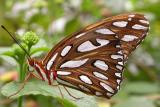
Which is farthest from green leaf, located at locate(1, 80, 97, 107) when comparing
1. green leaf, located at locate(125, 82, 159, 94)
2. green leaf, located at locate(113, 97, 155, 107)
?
green leaf, located at locate(125, 82, 159, 94)

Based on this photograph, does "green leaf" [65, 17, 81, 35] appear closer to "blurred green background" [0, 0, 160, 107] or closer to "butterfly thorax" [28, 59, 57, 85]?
"blurred green background" [0, 0, 160, 107]

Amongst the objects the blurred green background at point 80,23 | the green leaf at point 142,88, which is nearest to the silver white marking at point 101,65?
the blurred green background at point 80,23

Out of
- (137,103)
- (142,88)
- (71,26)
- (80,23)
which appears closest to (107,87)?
(137,103)

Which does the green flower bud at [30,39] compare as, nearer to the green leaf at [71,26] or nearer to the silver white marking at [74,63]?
the silver white marking at [74,63]

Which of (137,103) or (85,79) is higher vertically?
(85,79)

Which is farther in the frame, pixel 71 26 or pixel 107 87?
pixel 71 26

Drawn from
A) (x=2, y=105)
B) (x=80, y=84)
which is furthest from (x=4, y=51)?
(x=2, y=105)

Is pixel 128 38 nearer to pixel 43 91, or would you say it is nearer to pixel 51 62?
pixel 51 62
